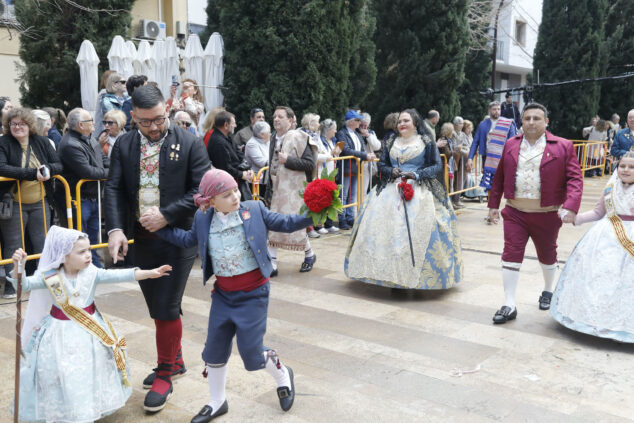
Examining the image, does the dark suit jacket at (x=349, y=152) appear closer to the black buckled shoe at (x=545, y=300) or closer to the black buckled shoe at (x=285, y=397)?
the black buckled shoe at (x=545, y=300)

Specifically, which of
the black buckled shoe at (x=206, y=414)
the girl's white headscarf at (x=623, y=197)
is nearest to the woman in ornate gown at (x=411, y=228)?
the girl's white headscarf at (x=623, y=197)

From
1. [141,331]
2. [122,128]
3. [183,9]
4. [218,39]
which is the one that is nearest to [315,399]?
[141,331]

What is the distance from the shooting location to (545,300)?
5.78m

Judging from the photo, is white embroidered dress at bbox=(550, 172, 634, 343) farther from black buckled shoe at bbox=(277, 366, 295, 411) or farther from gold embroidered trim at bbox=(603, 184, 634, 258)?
black buckled shoe at bbox=(277, 366, 295, 411)

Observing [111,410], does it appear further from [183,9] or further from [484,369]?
[183,9]

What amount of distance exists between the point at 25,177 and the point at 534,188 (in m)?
4.77

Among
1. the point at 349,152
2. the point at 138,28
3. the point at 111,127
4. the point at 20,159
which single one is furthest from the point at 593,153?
the point at 20,159

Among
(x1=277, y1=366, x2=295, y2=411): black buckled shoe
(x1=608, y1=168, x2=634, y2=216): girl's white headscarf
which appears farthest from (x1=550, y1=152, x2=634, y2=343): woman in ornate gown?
(x1=277, y1=366, x2=295, y2=411): black buckled shoe

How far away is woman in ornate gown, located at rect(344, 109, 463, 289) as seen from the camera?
6.05 metres

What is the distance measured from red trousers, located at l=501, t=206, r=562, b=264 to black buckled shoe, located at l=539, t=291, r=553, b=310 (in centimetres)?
49

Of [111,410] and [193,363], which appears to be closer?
[111,410]

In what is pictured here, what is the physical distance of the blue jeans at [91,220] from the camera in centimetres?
681

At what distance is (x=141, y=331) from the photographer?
5121 millimetres

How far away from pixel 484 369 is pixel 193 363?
6.81 feet
